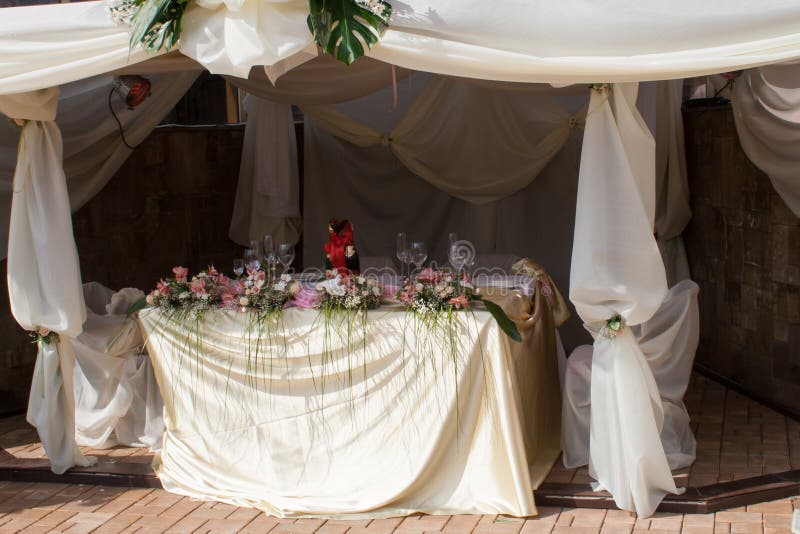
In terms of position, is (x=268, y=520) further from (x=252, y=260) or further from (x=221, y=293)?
(x=252, y=260)

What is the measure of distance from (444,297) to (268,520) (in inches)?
56.1

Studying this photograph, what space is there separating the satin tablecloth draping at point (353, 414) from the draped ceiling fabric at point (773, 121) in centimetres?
176

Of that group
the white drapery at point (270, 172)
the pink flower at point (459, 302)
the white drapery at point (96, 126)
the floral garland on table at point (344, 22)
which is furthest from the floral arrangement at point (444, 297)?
the white drapery at point (270, 172)

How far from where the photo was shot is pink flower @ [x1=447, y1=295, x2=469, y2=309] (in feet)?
16.1

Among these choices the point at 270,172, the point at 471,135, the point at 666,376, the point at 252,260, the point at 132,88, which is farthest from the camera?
the point at 270,172

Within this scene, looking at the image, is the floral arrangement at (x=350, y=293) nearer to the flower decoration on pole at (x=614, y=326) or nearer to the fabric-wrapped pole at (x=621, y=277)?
the fabric-wrapped pole at (x=621, y=277)

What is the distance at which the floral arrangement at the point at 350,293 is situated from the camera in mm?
5062

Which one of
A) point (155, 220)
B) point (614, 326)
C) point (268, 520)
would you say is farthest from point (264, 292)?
point (155, 220)

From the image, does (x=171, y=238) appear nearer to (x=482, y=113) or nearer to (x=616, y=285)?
(x=482, y=113)

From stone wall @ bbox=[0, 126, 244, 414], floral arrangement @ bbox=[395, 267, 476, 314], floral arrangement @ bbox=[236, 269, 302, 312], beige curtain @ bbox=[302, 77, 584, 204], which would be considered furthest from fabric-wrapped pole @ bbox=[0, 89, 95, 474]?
beige curtain @ bbox=[302, 77, 584, 204]

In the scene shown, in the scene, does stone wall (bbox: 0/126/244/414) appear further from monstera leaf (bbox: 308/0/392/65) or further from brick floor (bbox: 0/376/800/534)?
monstera leaf (bbox: 308/0/392/65)

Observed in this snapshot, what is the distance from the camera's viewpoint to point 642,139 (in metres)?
4.93

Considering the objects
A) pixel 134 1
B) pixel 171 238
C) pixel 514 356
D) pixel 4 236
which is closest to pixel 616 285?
pixel 514 356

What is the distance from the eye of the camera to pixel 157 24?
465 cm
